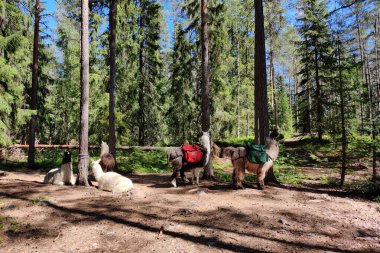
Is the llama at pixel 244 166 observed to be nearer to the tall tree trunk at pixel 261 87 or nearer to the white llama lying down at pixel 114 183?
the tall tree trunk at pixel 261 87

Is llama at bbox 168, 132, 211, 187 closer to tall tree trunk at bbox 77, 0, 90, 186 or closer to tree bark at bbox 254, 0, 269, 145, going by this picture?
tree bark at bbox 254, 0, 269, 145

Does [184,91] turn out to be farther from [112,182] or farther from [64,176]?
[112,182]

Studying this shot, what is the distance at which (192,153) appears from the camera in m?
8.95

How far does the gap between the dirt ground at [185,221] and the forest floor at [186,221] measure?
0.06 feet

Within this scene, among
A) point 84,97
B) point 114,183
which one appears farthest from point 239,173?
point 84,97

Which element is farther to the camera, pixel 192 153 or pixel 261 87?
pixel 261 87

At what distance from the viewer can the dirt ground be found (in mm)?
4742

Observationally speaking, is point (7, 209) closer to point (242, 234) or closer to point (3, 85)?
point (242, 234)

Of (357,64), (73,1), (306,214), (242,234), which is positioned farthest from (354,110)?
(73,1)

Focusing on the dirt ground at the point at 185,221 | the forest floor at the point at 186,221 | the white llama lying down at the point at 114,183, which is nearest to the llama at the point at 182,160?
the forest floor at the point at 186,221

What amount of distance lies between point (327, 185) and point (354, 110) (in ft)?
10.1

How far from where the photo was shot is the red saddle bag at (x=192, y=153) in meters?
8.91

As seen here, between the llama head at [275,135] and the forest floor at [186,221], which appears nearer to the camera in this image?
the forest floor at [186,221]

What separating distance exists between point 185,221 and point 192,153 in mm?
3394
